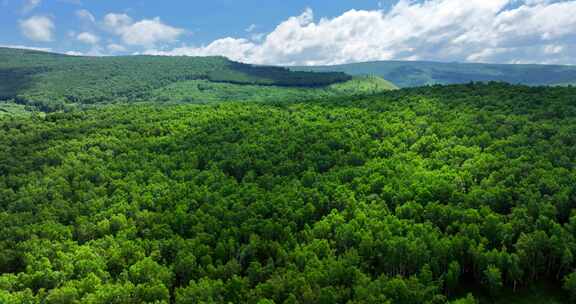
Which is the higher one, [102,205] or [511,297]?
[102,205]

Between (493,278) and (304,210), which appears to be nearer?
(493,278)

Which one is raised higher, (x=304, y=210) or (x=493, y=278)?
(x=304, y=210)

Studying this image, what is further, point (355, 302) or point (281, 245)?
point (281, 245)

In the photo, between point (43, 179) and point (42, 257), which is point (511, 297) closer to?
point (42, 257)

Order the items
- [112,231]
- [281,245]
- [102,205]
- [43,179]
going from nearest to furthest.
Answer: [281,245] < [112,231] < [102,205] < [43,179]

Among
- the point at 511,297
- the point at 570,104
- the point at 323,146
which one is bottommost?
the point at 511,297

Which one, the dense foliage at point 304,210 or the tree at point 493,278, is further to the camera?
the dense foliage at point 304,210

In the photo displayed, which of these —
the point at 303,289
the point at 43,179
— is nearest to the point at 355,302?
the point at 303,289

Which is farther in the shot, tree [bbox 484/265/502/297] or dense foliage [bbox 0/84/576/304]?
dense foliage [bbox 0/84/576/304]
